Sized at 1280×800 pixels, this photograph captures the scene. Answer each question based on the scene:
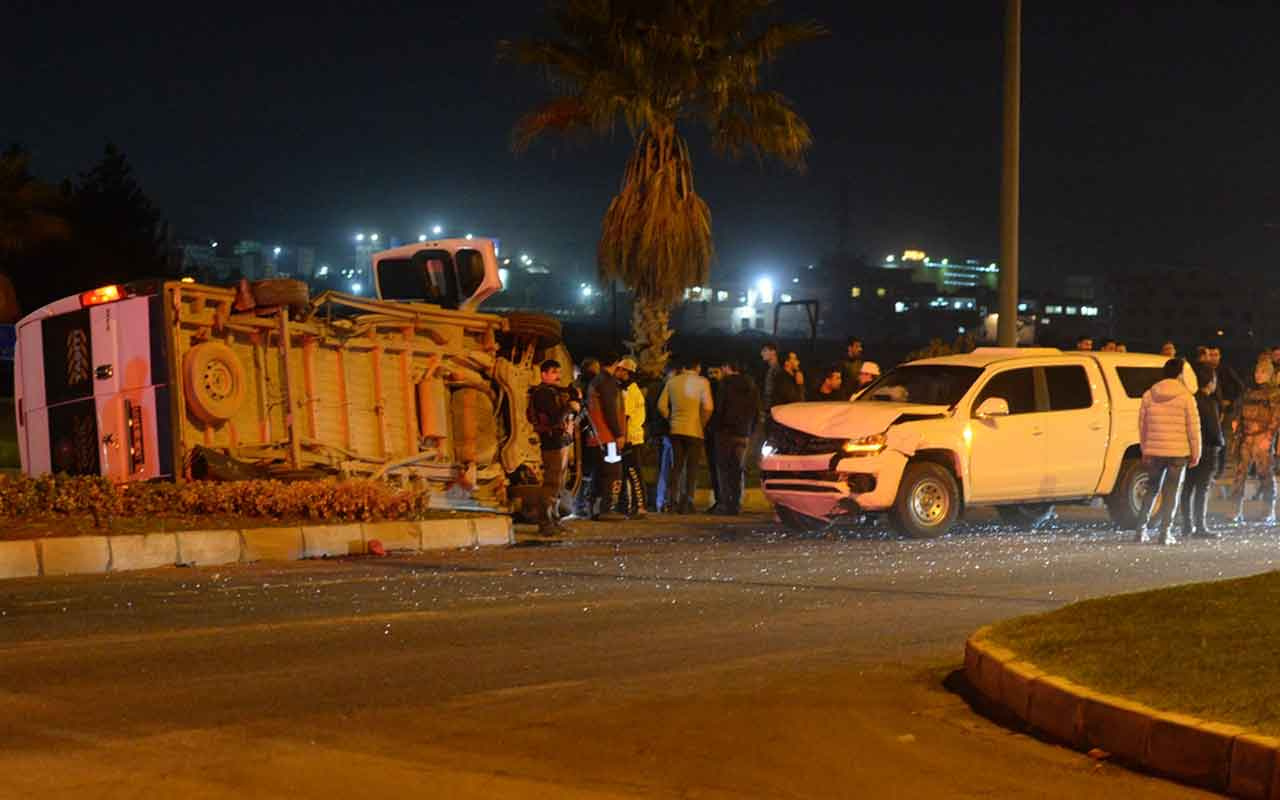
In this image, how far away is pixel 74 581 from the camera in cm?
1255

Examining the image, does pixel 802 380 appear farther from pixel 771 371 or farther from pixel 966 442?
pixel 966 442

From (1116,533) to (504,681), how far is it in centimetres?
1053

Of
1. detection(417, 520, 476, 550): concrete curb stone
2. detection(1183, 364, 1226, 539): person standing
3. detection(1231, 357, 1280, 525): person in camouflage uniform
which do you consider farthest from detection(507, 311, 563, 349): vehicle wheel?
detection(1231, 357, 1280, 525): person in camouflage uniform

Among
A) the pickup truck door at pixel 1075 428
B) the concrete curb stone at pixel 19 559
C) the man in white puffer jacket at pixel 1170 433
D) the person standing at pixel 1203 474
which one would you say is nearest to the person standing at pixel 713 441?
the pickup truck door at pixel 1075 428

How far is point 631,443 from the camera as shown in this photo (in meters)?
19.1

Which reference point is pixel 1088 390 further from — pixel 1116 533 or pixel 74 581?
pixel 74 581

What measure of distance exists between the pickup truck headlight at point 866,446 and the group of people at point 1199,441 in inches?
95.9

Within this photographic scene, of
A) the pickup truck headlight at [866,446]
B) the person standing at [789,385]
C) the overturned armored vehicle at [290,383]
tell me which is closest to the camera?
the overturned armored vehicle at [290,383]

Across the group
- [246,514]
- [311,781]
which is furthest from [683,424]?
[311,781]

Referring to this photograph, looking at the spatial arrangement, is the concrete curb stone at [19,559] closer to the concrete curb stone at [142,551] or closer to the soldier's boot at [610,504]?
the concrete curb stone at [142,551]

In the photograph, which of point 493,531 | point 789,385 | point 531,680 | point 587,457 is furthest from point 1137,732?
point 789,385

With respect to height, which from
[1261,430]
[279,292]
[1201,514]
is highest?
[279,292]

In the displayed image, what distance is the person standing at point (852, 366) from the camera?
20703mm

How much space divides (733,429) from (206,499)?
21.2ft
